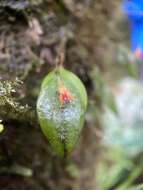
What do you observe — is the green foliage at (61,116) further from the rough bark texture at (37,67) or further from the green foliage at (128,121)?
the green foliage at (128,121)

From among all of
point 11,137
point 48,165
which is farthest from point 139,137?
point 11,137

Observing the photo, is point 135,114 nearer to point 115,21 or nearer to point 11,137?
point 115,21

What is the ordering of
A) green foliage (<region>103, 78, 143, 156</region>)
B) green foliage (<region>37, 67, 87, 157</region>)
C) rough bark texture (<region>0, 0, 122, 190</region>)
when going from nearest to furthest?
1. green foliage (<region>37, 67, 87, 157</region>)
2. rough bark texture (<region>0, 0, 122, 190</region>)
3. green foliage (<region>103, 78, 143, 156</region>)

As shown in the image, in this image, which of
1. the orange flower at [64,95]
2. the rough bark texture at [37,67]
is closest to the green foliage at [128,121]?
the rough bark texture at [37,67]

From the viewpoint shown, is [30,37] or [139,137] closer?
[30,37]

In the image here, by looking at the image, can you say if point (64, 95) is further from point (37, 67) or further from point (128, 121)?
point (128, 121)

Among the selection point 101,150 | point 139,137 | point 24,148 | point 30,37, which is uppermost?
point 30,37

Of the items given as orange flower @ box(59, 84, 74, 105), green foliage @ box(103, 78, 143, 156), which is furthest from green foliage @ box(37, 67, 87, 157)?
green foliage @ box(103, 78, 143, 156)

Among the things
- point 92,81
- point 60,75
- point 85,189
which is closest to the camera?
point 60,75

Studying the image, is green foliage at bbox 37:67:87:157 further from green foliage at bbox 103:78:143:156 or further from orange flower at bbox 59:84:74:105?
green foliage at bbox 103:78:143:156
